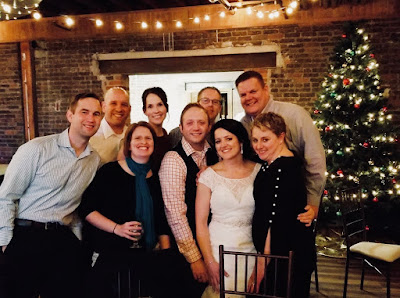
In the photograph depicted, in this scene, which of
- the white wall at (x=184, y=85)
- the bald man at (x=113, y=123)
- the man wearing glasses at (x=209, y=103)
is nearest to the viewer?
the bald man at (x=113, y=123)

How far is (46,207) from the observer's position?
2234mm

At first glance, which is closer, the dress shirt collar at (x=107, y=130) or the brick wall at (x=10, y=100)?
the dress shirt collar at (x=107, y=130)

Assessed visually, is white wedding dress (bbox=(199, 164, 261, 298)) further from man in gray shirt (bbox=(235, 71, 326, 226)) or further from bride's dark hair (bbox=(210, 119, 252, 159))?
man in gray shirt (bbox=(235, 71, 326, 226))

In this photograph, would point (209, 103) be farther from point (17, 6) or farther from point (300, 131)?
point (17, 6)

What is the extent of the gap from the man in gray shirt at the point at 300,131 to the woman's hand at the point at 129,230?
1274mm

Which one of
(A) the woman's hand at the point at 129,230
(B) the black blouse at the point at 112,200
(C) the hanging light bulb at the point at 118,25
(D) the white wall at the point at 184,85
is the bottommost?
(A) the woman's hand at the point at 129,230

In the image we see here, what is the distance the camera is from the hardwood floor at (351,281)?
3459 millimetres

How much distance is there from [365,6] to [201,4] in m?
2.31

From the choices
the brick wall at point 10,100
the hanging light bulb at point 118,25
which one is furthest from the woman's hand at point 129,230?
the brick wall at point 10,100

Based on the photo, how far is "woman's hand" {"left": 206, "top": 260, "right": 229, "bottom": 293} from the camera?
2197 millimetres

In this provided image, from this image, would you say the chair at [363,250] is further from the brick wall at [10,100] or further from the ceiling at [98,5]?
the brick wall at [10,100]

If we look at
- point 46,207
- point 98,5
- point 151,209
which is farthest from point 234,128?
point 98,5

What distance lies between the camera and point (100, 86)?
6258 mm

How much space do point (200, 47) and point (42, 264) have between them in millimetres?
4379
